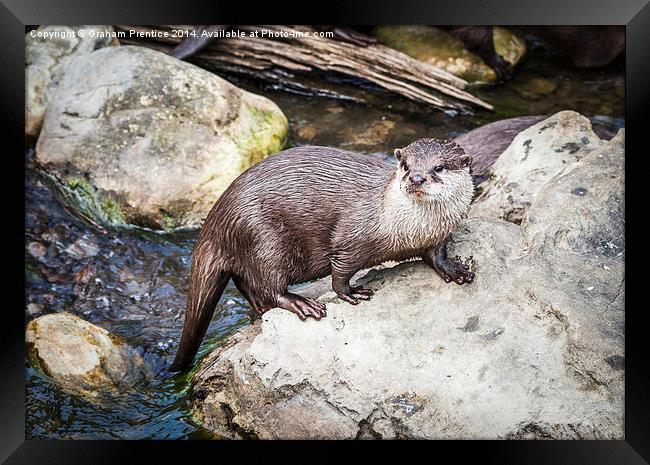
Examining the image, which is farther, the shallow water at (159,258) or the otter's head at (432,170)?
the shallow water at (159,258)

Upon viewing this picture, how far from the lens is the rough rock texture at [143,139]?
355 cm

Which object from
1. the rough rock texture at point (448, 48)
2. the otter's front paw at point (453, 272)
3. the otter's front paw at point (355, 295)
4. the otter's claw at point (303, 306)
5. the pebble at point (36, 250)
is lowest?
the pebble at point (36, 250)

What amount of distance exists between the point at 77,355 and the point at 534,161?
180 cm

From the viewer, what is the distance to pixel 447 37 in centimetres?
398

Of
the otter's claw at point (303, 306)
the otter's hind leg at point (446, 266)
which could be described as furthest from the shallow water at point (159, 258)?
the otter's hind leg at point (446, 266)

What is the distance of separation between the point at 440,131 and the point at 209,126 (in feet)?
3.60

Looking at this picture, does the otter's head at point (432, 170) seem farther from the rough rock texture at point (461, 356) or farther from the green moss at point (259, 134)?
the green moss at point (259, 134)

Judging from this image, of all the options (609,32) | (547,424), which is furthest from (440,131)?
(547,424)

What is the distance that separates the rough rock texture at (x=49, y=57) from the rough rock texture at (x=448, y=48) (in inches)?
46.2

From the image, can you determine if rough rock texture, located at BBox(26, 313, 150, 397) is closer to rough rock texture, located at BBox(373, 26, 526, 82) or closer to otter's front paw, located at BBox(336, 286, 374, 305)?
otter's front paw, located at BBox(336, 286, 374, 305)

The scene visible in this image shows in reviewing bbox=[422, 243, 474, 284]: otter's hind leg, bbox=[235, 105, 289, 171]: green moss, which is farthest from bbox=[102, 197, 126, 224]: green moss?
bbox=[422, 243, 474, 284]: otter's hind leg

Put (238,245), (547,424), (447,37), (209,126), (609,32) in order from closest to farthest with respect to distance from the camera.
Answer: (547,424)
(238,245)
(609,32)
(209,126)
(447,37)

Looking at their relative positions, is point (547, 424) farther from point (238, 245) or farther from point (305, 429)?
point (238, 245)
